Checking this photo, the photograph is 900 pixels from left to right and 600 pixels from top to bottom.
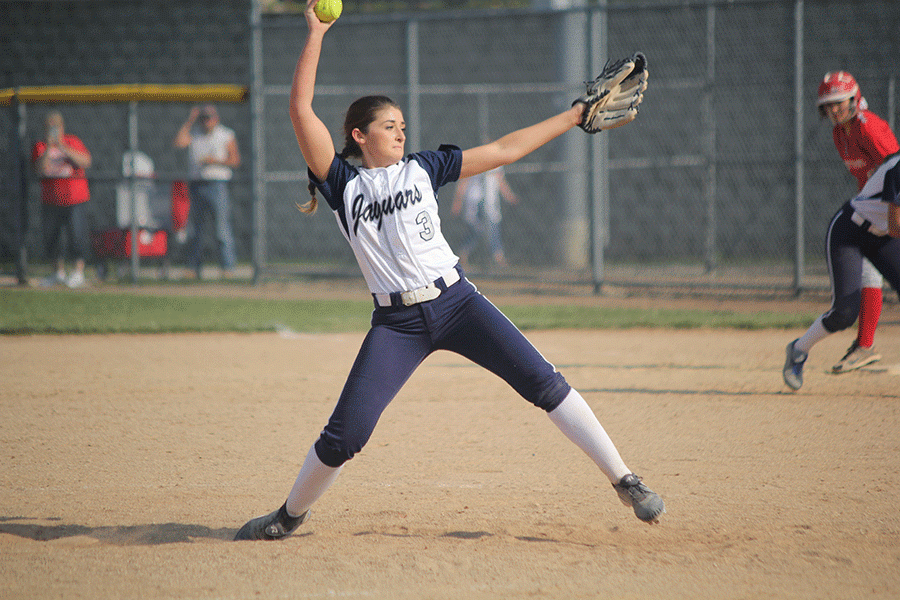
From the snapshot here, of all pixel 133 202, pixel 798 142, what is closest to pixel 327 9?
pixel 798 142

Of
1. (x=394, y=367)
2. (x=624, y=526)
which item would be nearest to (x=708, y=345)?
(x=624, y=526)

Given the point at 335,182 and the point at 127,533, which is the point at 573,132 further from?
the point at 127,533

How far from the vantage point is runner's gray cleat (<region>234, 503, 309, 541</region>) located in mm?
3457

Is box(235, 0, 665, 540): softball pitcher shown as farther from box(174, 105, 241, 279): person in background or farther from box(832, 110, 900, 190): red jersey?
box(174, 105, 241, 279): person in background

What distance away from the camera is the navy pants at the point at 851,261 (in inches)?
222

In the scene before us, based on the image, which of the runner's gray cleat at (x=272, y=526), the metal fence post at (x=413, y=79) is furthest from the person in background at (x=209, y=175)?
the runner's gray cleat at (x=272, y=526)

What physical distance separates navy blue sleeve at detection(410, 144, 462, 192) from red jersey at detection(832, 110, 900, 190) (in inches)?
129

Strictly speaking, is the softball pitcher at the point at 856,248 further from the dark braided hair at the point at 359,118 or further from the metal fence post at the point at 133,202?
the metal fence post at the point at 133,202

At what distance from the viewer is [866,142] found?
5.71 m

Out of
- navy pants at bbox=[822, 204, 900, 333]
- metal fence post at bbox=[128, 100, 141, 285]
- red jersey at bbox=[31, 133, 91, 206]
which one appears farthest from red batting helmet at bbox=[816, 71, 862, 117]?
red jersey at bbox=[31, 133, 91, 206]

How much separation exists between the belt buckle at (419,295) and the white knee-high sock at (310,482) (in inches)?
24.6

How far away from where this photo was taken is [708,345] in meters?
7.93

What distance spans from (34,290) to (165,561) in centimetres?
915

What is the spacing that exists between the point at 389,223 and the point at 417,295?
278mm
